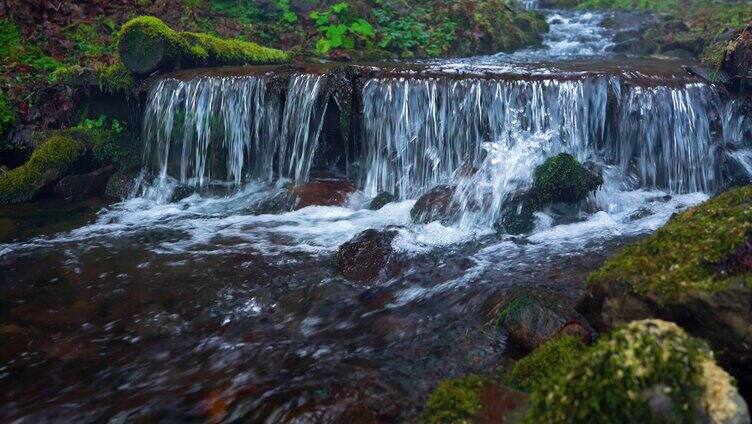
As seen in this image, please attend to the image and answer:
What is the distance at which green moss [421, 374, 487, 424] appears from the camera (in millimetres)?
2787

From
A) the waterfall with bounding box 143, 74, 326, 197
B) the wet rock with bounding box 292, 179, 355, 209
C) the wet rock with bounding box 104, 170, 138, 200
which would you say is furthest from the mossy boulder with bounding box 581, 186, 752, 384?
the wet rock with bounding box 104, 170, 138, 200

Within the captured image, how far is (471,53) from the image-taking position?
1408cm

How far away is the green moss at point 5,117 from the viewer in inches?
370

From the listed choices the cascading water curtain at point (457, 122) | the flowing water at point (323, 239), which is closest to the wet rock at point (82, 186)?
the flowing water at point (323, 239)

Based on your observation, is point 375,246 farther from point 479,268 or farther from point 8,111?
point 8,111

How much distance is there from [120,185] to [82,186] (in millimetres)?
567

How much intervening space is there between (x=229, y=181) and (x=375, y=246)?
4.17 metres

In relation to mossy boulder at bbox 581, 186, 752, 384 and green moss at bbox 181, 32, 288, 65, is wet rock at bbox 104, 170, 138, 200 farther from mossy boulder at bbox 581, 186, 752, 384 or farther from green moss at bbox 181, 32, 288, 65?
mossy boulder at bbox 581, 186, 752, 384

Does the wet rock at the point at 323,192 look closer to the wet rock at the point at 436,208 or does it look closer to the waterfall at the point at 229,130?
the waterfall at the point at 229,130

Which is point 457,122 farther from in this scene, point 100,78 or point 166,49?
point 100,78

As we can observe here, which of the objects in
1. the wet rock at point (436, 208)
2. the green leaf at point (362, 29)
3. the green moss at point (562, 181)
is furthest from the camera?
the green leaf at point (362, 29)

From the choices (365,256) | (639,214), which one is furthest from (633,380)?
(639,214)

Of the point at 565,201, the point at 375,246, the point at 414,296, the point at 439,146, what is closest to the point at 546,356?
the point at 414,296

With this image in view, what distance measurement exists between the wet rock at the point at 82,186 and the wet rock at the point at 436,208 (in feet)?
17.2
